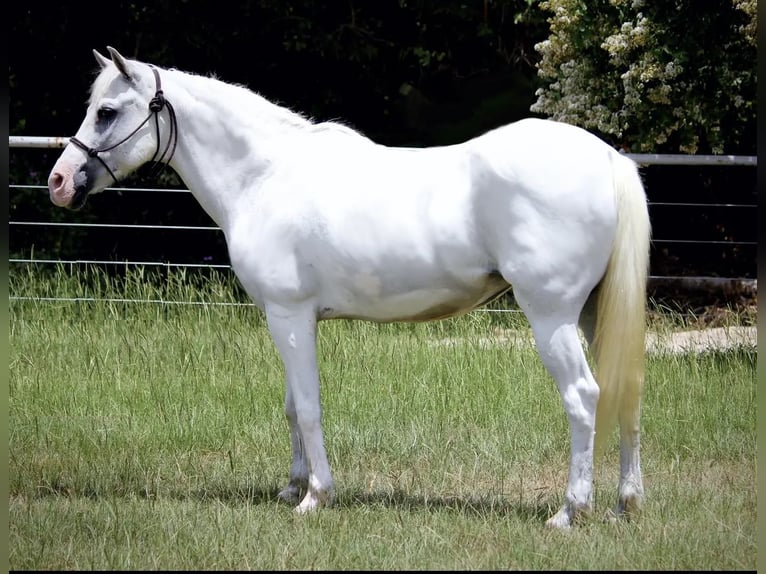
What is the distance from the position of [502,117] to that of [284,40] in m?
2.35

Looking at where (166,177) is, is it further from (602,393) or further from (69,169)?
(602,393)

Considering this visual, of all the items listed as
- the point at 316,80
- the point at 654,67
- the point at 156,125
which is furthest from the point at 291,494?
the point at 316,80

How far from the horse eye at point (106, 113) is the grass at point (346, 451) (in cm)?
170

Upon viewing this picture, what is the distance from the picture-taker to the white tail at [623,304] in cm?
425

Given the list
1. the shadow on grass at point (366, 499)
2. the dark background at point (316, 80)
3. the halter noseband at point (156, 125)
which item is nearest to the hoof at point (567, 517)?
the shadow on grass at point (366, 499)

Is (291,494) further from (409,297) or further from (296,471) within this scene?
(409,297)

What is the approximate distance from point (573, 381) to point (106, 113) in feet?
7.66

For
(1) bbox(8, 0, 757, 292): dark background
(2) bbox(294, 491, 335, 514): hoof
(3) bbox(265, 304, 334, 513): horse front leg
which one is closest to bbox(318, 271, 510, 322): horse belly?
(3) bbox(265, 304, 334, 513): horse front leg

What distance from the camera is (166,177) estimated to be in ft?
35.5

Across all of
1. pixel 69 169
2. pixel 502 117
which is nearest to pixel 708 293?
pixel 502 117

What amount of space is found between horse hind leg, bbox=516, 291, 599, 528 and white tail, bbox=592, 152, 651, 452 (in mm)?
108

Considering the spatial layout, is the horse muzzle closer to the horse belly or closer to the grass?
the horse belly

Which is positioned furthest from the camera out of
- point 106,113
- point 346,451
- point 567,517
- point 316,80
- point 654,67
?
point 316,80

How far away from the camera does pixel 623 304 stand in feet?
14.0
